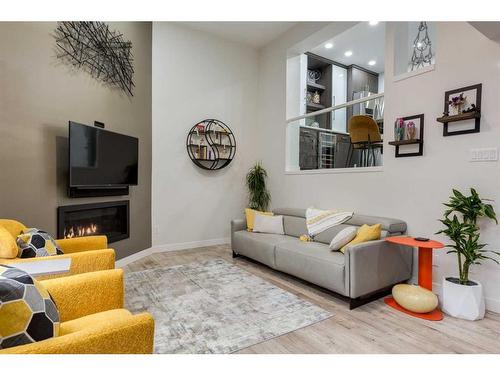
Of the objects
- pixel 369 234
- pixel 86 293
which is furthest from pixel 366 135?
pixel 86 293

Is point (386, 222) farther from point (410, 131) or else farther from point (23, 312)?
point (23, 312)

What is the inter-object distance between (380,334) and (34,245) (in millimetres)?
2581

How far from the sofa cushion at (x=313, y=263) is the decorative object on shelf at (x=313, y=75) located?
3829 mm

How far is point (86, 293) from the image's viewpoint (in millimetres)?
1528

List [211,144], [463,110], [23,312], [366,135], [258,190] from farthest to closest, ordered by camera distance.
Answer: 1. [258,190]
2. [211,144]
3. [366,135]
4. [463,110]
5. [23,312]

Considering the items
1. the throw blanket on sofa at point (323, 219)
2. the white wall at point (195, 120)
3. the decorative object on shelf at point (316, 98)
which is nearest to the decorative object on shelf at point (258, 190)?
the white wall at point (195, 120)

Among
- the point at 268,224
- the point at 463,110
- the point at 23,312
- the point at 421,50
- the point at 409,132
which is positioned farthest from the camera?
the point at 268,224

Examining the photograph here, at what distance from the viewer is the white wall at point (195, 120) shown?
4.43 m

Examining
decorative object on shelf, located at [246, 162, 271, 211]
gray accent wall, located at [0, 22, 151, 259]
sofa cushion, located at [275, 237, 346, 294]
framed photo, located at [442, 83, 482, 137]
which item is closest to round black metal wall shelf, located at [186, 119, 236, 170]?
decorative object on shelf, located at [246, 162, 271, 211]

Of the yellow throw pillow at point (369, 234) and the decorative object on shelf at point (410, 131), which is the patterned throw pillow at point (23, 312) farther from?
the decorative object on shelf at point (410, 131)

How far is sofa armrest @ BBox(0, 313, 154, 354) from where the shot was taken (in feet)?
3.08
